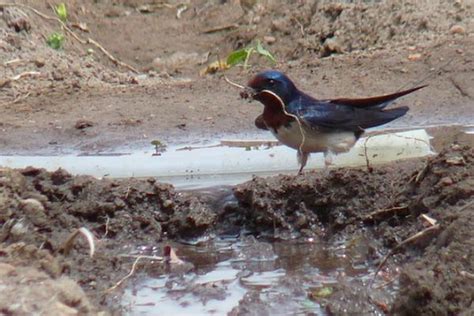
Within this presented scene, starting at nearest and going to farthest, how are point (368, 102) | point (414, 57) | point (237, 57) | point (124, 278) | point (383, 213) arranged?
point (124, 278) < point (383, 213) < point (368, 102) < point (414, 57) < point (237, 57)

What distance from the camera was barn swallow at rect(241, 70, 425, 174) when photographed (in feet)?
23.3

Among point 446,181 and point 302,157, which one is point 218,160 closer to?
point 302,157

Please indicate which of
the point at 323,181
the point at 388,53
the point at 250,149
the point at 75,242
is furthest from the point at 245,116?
the point at 75,242

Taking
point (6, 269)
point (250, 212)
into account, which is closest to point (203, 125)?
point (250, 212)

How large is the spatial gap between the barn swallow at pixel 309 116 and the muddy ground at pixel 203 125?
561 mm

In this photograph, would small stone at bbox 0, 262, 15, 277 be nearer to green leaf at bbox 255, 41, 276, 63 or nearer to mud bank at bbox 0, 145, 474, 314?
mud bank at bbox 0, 145, 474, 314

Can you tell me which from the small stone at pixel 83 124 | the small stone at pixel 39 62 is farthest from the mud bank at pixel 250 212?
the small stone at pixel 39 62

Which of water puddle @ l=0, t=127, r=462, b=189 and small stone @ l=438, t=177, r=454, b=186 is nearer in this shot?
small stone @ l=438, t=177, r=454, b=186

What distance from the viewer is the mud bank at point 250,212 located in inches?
215

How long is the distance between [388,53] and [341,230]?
3.86m

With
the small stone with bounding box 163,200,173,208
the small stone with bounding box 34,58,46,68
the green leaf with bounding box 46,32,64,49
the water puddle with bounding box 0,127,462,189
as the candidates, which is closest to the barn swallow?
the water puddle with bounding box 0,127,462,189

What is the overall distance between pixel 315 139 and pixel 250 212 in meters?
0.94

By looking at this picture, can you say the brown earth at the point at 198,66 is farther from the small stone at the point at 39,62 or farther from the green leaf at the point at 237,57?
the green leaf at the point at 237,57

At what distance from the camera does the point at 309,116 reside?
715cm
